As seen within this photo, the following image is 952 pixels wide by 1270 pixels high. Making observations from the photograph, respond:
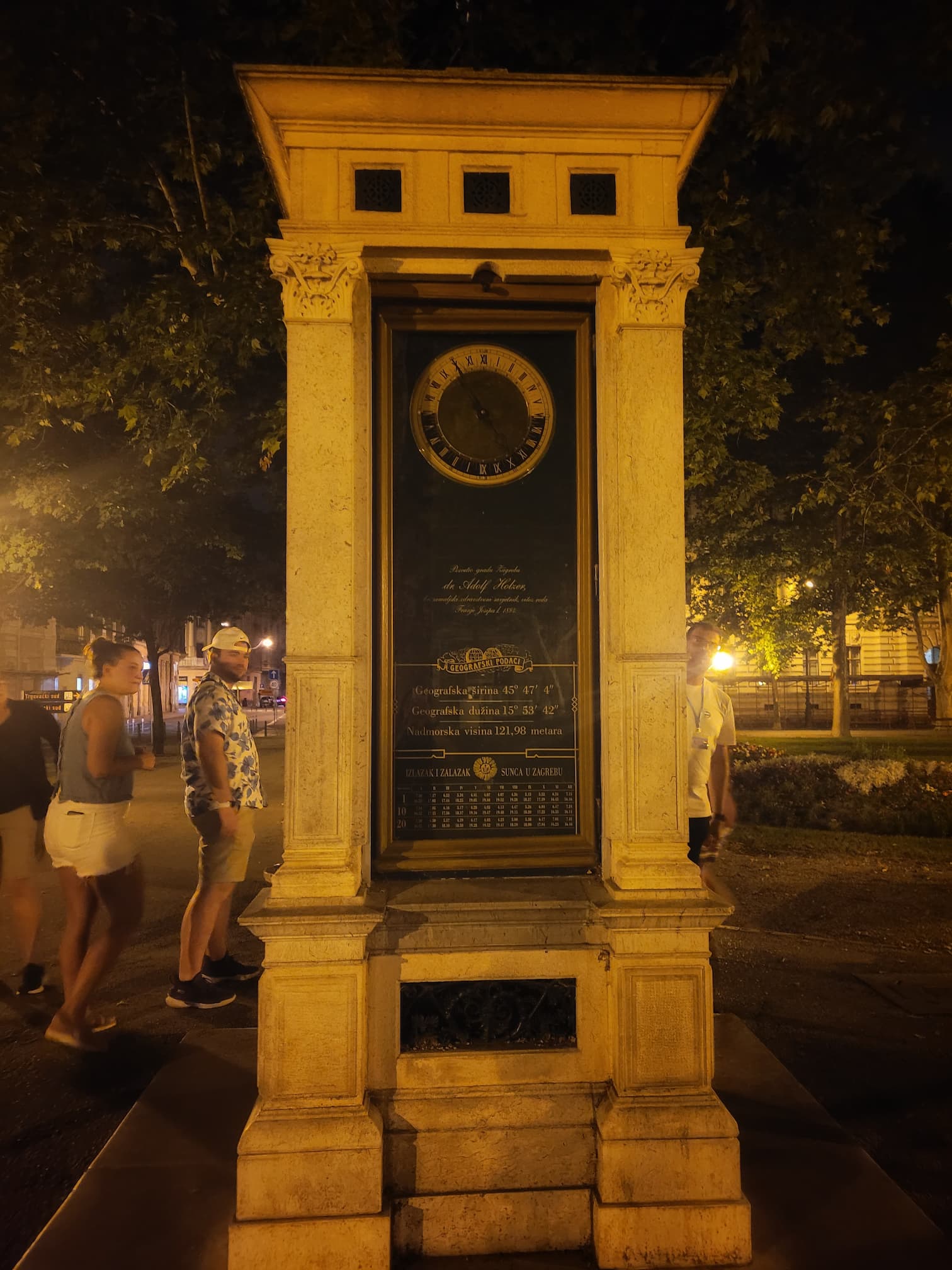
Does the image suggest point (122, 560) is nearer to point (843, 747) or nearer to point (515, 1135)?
point (843, 747)

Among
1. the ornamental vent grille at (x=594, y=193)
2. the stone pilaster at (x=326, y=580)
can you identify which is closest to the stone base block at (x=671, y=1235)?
the stone pilaster at (x=326, y=580)

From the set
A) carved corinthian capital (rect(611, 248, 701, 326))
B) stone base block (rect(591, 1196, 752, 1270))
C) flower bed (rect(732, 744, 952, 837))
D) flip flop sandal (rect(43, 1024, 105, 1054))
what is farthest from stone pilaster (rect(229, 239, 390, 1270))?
flower bed (rect(732, 744, 952, 837))

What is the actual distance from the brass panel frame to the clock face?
0.12m

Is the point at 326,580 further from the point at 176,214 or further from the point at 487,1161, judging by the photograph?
the point at 176,214

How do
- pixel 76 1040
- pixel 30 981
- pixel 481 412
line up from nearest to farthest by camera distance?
1. pixel 481 412
2. pixel 76 1040
3. pixel 30 981

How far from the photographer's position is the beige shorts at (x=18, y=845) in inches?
239

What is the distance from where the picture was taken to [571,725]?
3.62 metres

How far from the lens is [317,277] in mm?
3416

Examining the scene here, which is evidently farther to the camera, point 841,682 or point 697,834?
point 841,682

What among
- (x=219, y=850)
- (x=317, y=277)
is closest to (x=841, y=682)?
(x=219, y=850)

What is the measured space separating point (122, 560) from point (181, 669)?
55217 mm

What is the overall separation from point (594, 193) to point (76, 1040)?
17.5 feet

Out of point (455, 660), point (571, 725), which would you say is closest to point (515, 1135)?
point (571, 725)

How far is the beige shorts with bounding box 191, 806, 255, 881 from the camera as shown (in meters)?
5.61
